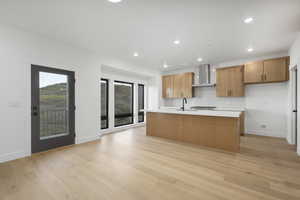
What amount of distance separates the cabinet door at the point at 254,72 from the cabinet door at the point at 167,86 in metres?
2.95

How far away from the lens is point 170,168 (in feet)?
7.91

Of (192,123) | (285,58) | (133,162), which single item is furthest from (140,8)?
(285,58)

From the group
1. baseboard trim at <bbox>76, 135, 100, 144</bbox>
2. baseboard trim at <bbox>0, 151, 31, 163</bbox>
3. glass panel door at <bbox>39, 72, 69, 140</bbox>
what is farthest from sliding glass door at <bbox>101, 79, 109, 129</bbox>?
baseboard trim at <bbox>0, 151, 31, 163</bbox>

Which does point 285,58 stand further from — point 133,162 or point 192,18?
point 133,162

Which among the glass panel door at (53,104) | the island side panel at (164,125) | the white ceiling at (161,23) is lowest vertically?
the island side panel at (164,125)

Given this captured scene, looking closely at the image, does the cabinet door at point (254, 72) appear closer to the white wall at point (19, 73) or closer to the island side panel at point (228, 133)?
the island side panel at point (228, 133)

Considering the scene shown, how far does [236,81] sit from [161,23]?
376 cm

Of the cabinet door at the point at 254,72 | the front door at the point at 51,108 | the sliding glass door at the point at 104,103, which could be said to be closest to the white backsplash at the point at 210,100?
the cabinet door at the point at 254,72

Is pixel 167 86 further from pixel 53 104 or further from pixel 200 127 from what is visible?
pixel 53 104

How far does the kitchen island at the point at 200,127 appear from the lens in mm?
3244

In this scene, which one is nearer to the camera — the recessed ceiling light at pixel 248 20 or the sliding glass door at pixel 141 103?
the recessed ceiling light at pixel 248 20

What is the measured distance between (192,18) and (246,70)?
3.43 meters

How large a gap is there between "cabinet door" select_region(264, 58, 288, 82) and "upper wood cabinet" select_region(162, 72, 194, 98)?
99.6 inches

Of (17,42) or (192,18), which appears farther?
(17,42)
